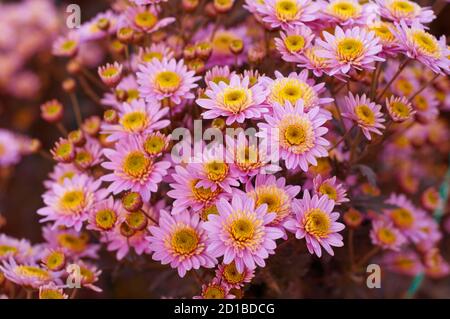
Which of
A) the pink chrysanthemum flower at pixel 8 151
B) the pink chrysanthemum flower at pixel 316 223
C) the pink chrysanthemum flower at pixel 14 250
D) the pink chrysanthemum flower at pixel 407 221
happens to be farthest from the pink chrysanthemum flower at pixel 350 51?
the pink chrysanthemum flower at pixel 8 151

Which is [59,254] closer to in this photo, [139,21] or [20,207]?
[139,21]

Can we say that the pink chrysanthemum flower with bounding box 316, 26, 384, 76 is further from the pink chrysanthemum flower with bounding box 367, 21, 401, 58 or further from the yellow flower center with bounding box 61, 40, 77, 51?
the yellow flower center with bounding box 61, 40, 77, 51

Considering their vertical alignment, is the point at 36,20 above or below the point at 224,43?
above

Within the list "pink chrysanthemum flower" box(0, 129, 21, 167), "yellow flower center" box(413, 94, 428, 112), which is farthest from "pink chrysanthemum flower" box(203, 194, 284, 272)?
"pink chrysanthemum flower" box(0, 129, 21, 167)

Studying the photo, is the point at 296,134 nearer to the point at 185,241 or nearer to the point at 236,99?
the point at 236,99

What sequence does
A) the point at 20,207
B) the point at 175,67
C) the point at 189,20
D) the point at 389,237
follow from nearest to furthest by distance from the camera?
the point at 175,67 → the point at 389,237 → the point at 189,20 → the point at 20,207

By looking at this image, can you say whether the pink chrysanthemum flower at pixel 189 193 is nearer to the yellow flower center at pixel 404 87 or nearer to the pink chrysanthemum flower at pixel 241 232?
the pink chrysanthemum flower at pixel 241 232

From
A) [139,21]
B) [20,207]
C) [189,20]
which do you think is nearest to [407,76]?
[189,20]
